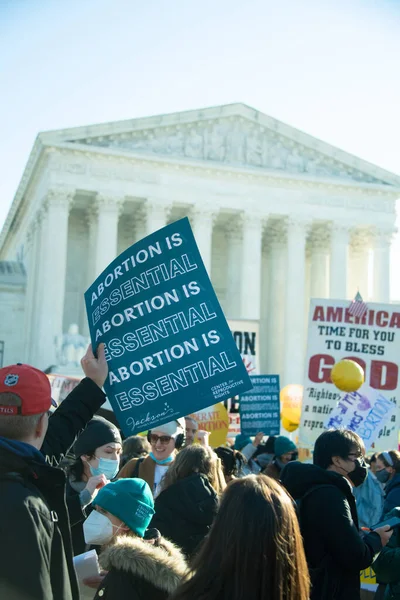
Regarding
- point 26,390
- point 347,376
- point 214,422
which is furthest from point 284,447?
point 26,390

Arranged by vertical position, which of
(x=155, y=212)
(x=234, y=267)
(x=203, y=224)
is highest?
(x=155, y=212)

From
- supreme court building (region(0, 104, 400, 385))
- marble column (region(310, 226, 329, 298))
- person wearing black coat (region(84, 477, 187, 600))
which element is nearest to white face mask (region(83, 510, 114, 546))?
person wearing black coat (region(84, 477, 187, 600))

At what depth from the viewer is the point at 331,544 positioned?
5.10 m

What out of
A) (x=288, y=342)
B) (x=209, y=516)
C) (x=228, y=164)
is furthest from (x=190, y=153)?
(x=209, y=516)

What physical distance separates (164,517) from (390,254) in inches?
1735

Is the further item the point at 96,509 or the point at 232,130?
the point at 232,130

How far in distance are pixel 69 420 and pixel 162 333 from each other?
162cm

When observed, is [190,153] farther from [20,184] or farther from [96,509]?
[96,509]

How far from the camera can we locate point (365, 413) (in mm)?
12883

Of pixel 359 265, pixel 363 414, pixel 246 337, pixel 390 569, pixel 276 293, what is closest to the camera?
pixel 390 569

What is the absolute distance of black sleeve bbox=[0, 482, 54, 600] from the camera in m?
3.17

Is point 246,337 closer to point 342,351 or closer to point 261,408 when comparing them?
point 261,408

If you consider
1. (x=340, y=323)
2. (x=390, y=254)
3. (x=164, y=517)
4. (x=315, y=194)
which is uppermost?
(x=315, y=194)

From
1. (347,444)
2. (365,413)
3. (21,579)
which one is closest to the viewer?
(21,579)
